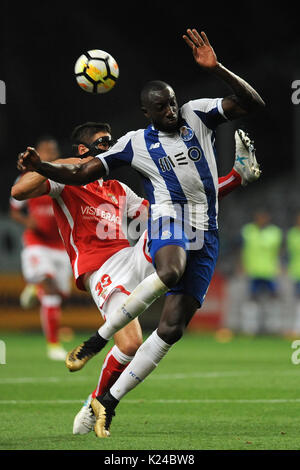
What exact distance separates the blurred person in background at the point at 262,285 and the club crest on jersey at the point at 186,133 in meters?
10.6

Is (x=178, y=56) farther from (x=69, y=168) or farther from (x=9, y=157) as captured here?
(x=69, y=168)

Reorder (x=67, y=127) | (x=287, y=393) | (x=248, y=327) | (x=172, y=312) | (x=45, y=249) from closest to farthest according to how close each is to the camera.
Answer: (x=172, y=312) < (x=287, y=393) < (x=45, y=249) < (x=248, y=327) < (x=67, y=127)

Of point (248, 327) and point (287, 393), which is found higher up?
point (287, 393)

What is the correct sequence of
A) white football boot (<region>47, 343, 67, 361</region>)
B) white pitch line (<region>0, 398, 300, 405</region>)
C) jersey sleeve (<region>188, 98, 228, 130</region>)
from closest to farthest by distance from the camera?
jersey sleeve (<region>188, 98, 228, 130</region>), white pitch line (<region>0, 398, 300, 405</region>), white football boot (<region>47, 343, 67, 361</region>)

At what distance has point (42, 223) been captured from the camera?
38.1 ft

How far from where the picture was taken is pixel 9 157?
23.9 metres

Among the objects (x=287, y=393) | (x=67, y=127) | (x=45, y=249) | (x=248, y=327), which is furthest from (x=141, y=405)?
(x=67, y=127)

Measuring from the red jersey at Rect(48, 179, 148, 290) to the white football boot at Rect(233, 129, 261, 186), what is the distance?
1.01 meters

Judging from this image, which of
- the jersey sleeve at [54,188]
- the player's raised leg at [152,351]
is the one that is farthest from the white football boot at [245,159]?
the jersey sleeve at [54,188]

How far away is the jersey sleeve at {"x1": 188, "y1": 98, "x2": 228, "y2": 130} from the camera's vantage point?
580cm

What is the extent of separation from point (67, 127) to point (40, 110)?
0.98m

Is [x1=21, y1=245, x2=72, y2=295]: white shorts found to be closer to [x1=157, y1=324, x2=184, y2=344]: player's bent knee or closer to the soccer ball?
the soccer ball

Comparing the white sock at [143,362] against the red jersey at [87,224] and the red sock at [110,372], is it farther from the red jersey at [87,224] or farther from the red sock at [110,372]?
the red jersey at [87,224]

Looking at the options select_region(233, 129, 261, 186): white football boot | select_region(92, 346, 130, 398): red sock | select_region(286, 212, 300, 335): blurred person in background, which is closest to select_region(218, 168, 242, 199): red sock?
select_region(233, 129, 261, 186): white football boot
